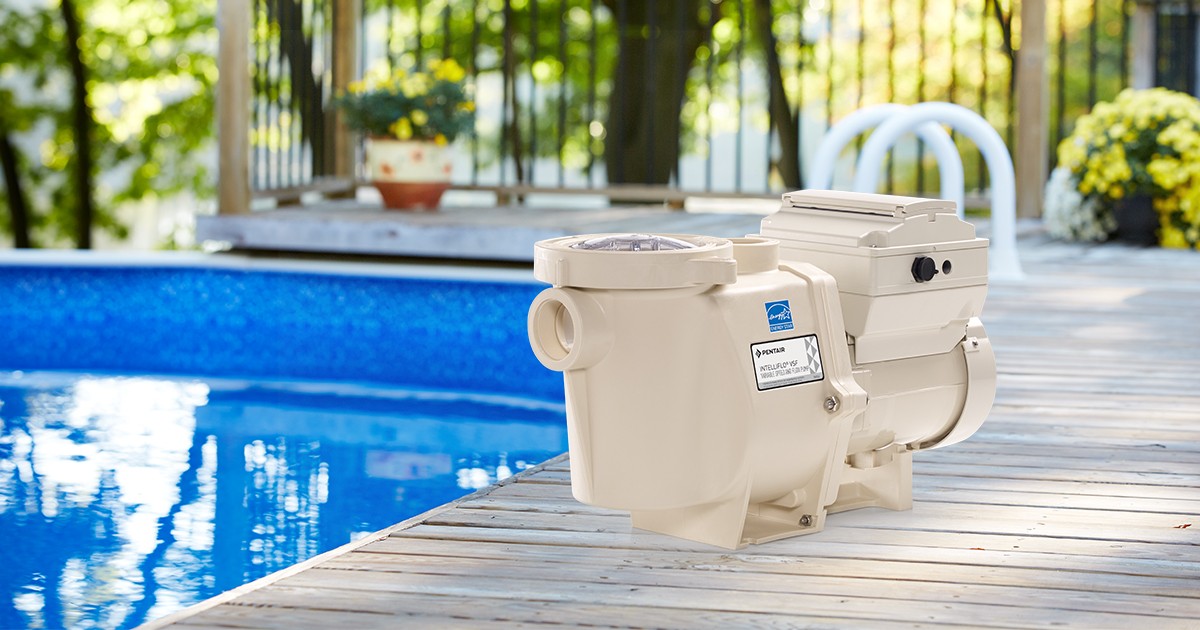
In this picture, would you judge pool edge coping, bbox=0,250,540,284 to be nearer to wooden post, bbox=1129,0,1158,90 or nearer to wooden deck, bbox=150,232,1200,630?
wooden deck, bbox=150,232,1200,630

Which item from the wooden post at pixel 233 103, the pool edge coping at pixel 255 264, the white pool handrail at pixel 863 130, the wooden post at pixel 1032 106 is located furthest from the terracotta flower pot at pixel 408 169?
the wooden post at pixel 1032 106

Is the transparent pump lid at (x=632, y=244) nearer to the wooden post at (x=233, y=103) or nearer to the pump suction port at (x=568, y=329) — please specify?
the pump suction port at (x=568, y=329)

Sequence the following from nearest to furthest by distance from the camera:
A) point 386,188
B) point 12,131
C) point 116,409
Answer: point 116,409
point 386,188
point 12,131

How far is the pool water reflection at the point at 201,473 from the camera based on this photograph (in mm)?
2316

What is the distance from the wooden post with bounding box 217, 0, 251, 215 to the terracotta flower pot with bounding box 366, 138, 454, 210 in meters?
0.52

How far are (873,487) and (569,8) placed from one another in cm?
698

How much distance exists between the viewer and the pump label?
1829 millimetres

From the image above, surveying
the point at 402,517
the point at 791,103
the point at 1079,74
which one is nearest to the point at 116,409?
the point at 402,517

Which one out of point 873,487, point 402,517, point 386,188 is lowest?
point 402,517

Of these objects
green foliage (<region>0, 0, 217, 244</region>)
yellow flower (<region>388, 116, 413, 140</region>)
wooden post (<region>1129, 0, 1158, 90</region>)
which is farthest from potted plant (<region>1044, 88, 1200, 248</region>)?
green foliage (<region>0, 0, 217, 244</region>)

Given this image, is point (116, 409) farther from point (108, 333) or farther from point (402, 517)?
point (402, 517)

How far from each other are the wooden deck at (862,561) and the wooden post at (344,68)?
3828 mm

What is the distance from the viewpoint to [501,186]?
580 cm

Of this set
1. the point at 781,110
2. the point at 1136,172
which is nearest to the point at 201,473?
the point at 1136,172
